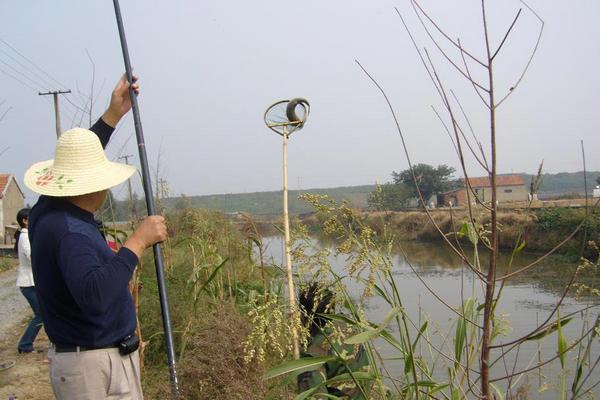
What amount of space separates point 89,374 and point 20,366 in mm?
3738

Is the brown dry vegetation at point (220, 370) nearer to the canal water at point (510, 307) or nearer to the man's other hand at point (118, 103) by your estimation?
Answer: the canal water at point (510, 307)

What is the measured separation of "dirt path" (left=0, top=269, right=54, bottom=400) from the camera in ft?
13.5

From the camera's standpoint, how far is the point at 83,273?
5.12 feet

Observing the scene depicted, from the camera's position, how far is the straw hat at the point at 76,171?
1.74m

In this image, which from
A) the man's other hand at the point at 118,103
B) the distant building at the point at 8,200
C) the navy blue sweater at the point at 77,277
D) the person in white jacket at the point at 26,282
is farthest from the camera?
the distant building at the point at 8,200

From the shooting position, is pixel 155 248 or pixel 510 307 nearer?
pixel 155 248

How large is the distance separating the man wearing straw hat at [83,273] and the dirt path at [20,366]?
261 centimetres

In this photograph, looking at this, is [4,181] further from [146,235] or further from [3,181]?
[146,235]

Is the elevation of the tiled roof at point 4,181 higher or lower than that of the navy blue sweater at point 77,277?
higher

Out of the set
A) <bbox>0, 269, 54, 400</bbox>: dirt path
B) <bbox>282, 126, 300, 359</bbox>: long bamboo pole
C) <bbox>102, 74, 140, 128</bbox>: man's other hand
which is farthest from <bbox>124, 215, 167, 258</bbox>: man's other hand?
<bbox>0, 269, 54, 400</bbox>: dirt path

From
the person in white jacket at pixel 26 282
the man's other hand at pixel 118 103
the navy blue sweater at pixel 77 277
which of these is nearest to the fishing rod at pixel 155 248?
the man's other hand at pixel 118 103

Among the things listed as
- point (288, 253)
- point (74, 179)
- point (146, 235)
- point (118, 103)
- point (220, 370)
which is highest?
point (118, 103)

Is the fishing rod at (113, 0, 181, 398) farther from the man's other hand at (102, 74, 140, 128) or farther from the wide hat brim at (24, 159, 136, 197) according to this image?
the wide hat brim at (24, 159, 136, 197)

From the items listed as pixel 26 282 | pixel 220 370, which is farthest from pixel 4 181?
pixel 220 370
